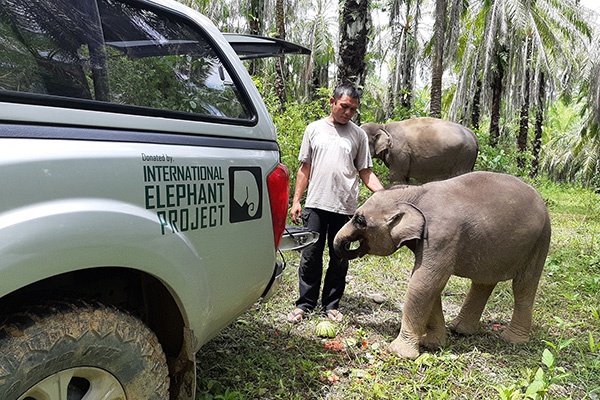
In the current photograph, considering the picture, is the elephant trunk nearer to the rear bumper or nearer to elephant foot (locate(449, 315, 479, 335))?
the rear bumper

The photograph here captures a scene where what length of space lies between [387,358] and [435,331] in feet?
1.65

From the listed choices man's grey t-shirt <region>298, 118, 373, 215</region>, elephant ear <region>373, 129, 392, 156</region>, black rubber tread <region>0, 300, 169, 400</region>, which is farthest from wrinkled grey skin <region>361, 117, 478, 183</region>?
black rubber tread <region>0, 300, 169, 400</region>

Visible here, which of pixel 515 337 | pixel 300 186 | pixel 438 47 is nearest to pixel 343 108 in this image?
pixel 300 186

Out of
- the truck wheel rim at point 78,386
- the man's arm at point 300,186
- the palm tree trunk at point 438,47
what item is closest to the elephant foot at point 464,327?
the man's arm at point 300,186

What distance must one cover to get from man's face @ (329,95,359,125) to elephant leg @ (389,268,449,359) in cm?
135

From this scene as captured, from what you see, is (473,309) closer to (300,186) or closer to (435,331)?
(435,331)

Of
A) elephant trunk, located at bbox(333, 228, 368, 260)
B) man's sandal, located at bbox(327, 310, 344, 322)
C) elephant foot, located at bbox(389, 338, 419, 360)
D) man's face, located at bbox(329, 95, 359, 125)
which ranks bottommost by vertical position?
man's sandal, located at bbox(327, 310, 344, 322)

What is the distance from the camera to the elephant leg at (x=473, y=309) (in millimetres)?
3969

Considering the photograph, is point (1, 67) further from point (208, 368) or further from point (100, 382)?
point (208, 368)

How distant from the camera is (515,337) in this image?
3.85m

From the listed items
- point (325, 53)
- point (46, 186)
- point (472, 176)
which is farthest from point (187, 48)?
point (325, 53)

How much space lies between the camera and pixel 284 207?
2.49 m

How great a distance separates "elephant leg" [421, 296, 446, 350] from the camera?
12.2ft

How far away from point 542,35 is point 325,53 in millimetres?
9589
